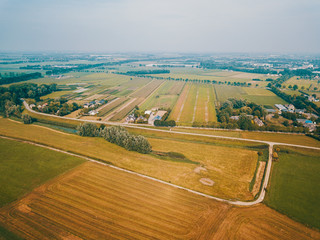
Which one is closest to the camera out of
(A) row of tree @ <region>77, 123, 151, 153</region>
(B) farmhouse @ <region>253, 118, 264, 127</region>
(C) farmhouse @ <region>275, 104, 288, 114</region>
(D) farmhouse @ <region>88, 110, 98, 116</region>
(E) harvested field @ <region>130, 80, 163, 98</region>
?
(A) row of tree @ <region>77, 123, 151, 153</region>

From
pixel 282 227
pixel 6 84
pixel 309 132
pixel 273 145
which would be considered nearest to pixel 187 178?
pixel 282 227

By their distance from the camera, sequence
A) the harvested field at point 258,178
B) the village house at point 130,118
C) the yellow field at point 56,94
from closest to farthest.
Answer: the harvested field at point 258,178, the village house at point 130,118, the yellow field at point 56,94

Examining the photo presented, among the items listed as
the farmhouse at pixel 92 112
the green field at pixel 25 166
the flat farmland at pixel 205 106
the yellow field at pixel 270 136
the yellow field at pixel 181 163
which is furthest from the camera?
the farmhouse at pixel 92 112

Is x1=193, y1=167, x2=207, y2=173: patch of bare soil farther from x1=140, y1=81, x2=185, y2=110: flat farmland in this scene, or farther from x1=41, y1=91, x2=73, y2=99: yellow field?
x1=41, y1=91, x2=73, y2=99: yellow field

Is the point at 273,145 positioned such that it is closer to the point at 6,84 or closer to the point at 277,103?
the point at 277,103

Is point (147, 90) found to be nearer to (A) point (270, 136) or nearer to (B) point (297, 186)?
(A) point (270, 136)

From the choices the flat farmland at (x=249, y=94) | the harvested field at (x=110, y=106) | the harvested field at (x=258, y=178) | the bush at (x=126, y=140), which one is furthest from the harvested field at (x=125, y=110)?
the harvested field at (x=258, y=178)

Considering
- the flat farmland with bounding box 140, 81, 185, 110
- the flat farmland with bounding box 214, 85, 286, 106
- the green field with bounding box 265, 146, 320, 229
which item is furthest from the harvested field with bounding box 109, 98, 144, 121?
the green field with bounding box 265, 146, 320, 229

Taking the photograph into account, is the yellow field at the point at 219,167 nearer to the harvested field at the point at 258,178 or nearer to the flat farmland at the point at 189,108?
the harvested field at the point at 258,178
